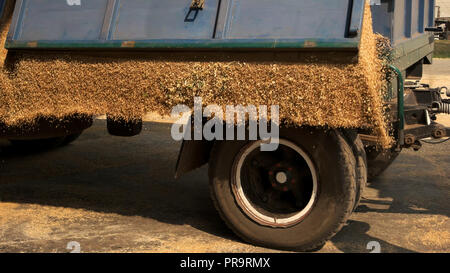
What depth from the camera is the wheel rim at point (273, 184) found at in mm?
4137

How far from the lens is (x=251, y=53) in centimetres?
391

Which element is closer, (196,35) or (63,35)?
(196,35)

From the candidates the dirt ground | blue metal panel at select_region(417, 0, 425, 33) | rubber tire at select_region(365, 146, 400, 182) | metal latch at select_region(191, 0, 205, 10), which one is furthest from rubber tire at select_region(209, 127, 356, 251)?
blue metal panel at select_region(417, 0, 425, 33)

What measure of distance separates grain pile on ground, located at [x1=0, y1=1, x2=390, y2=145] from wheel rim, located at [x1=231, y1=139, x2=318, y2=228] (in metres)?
0.44

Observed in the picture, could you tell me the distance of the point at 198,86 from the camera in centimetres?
401

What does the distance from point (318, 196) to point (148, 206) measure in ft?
6.64

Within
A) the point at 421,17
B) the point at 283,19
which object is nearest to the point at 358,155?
the point at 283,19

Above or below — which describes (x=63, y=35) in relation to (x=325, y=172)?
above

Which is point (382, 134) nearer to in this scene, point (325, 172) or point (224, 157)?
point (325, 172)

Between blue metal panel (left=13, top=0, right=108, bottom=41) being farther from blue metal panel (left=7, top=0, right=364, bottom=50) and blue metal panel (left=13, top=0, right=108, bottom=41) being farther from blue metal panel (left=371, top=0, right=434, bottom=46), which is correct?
blue metal panel (left=371, top=0, right=434, bottom=46)

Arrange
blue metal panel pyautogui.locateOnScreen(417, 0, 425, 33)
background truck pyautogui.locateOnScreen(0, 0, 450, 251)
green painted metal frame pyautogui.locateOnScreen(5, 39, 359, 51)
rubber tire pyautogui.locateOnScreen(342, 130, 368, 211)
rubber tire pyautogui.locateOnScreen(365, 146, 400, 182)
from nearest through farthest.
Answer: green painted metal frame pyautogui.locateOnScreen(5, 39, 359, 51), background truck pyautogui.locateOnScreen(0, 0, 450, 251), rubber tire pyautogui.locateOnScreen(342, 130, 368, 211), rubber tire pyautogui.locateOnScreen(365, 146, 400, 182), blue metal panel pyautogui.locateOnScreen(417, 0, 425, 33)

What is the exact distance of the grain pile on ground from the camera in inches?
145
